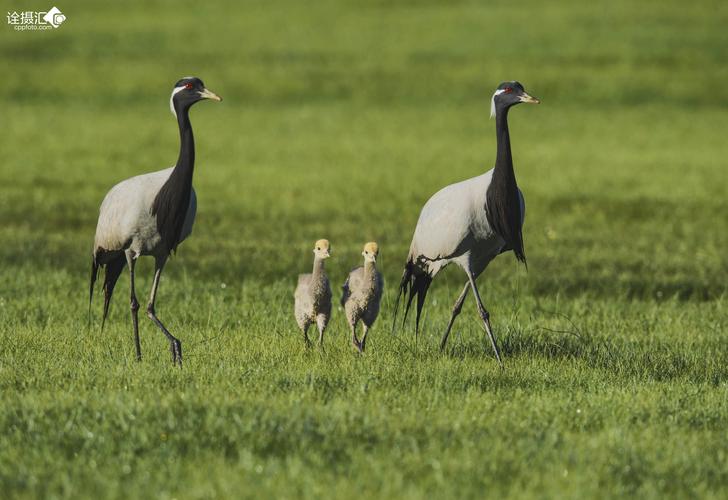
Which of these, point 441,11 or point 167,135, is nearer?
point 167,135

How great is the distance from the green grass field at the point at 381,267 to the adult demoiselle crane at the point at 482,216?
2.64 ft

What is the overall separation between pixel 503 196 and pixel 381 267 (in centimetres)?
A: 553

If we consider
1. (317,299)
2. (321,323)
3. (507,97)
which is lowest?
(321,323)

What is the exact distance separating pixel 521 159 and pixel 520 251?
17.3 meters

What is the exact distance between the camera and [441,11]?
158 feet

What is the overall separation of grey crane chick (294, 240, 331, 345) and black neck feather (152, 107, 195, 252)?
1.09 m

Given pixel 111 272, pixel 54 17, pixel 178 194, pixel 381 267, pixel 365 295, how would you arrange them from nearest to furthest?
pixel 178 194 < pixel 365 295 < pixel 111 272 < pixel 381 267 < pixel 54 17

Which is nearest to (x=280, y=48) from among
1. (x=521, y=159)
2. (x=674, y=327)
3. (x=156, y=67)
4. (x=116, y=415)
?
(x=156, y=67)

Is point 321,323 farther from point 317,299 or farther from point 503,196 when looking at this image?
point 503,196

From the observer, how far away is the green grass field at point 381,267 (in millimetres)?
6941

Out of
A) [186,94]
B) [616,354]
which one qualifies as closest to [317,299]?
[186,94]

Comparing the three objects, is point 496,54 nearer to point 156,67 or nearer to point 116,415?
point 156,67

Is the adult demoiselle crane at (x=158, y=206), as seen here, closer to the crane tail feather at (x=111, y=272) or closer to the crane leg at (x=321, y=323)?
the crane tail feather at (x=111, y=272)

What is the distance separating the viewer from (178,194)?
976cm
